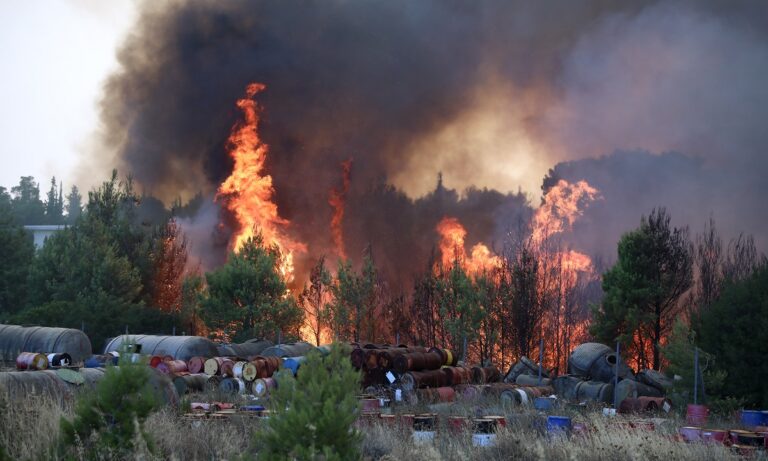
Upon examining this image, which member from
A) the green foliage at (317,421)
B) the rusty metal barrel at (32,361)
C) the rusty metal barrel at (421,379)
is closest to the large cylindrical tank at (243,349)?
the rusty metal barrel at (32,361)

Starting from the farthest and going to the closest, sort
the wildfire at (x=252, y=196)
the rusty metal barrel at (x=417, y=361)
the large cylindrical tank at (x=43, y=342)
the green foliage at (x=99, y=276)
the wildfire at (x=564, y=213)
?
the wildfire at (x=252, y=196) < the wildfire at (x=564, y=213) < the green foliage at (x=99, y=276) < the large cylindrical tank at (x=43, y=342) < the rusty metal barrel at (x=417, y=361)

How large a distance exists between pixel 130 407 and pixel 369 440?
5.16 metres

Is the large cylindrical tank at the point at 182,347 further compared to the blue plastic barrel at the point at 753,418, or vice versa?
the large cylindrical tank at the point at 182,347

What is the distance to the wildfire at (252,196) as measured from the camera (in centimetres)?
5369

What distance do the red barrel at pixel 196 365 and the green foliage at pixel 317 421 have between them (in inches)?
874

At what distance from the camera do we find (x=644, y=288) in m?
34.1

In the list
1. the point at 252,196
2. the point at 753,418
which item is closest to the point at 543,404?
the point at 753,418

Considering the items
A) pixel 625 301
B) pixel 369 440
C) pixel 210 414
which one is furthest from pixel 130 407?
pixel 625 301

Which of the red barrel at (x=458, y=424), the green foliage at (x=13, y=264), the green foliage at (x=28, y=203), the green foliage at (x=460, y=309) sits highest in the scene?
the green foliage at (x=28, y=203)

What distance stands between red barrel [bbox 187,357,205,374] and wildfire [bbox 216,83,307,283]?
2165 cm

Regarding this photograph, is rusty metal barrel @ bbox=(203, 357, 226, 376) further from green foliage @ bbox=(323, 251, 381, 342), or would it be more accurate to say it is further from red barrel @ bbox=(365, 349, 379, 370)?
green foliage @ bbox=(323, 251, 381, 342)

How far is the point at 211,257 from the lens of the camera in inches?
2190

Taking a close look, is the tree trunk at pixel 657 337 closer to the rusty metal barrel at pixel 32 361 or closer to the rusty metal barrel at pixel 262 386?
the rusty metal barrel at pixel 262 386

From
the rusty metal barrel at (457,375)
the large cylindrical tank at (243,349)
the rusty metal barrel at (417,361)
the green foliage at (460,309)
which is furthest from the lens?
the green foliage at (460,309)
